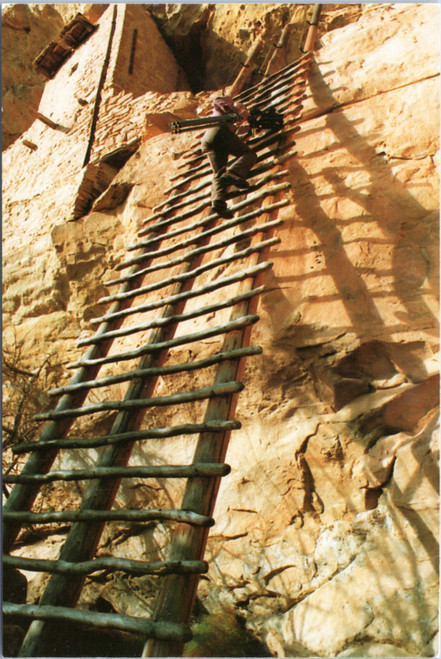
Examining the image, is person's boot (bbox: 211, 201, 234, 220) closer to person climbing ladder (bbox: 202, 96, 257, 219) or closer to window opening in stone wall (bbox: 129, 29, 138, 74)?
person climbing ladder (bbox: 202, 96, 257, 219)

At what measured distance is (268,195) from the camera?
2273 millimetres

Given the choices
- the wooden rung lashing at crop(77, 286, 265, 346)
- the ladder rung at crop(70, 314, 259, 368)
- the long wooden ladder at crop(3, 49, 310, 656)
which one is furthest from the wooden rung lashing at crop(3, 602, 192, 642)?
the wooden rung lashing at crop(77, 286, 265, 346)

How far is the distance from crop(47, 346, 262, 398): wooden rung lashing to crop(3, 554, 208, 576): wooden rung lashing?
638 millimetres

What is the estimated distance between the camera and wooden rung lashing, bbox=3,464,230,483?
51.2 inches

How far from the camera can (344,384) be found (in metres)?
1.98

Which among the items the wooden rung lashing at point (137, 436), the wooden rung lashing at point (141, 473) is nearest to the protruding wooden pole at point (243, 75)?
the wooden rung lashing at point (137, 436)

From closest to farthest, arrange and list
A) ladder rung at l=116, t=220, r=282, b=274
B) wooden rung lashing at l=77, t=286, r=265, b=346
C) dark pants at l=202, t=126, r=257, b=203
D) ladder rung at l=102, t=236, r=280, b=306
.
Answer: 1. wooden rung lashing at l=77, t=286, r=265, b=346
2. ladder rung at l=102, t=236, r=280, b=306
3. ladder rung at l=116, t=220, r=282, b=274
4. dark pants at l=202, t=126, r=257, b=203

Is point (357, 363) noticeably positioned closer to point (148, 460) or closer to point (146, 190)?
point (148, 460)

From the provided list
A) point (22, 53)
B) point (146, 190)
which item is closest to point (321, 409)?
point (146, 190)

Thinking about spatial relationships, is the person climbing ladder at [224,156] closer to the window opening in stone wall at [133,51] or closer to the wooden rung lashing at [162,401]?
the wooden rung lashing at [162,401]

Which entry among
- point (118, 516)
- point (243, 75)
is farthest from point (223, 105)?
point (243, 75)

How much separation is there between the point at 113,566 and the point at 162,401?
1.79ft

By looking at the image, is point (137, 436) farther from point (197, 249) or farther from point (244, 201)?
point (244, 201)

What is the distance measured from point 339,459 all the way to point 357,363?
1.41ft
